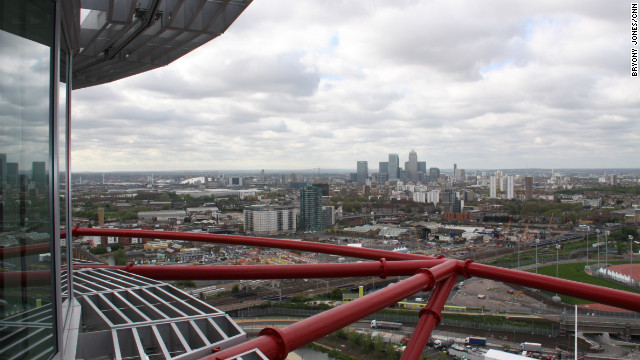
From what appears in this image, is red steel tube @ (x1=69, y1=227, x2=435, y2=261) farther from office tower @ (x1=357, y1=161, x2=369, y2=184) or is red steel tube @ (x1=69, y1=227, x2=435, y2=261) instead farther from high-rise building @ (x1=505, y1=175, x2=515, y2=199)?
office tower @ (x1=357, y1=161, x2=369, y2=184)

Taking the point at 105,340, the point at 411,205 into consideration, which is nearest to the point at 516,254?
the point at 105,340

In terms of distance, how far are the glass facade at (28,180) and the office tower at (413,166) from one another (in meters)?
46.5

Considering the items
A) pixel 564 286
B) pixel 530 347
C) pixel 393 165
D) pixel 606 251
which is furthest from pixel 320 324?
pixel 393 165

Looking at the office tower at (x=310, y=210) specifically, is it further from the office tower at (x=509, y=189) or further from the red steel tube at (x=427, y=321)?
the office tower at (x=509, y=189)

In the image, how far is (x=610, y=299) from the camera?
119 cm

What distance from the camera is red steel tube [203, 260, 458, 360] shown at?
0.72 meters

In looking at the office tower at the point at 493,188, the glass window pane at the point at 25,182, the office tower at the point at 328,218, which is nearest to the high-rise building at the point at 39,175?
the glass window pane at the point at 25,182

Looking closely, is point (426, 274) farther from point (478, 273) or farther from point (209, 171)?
point (209, 171)

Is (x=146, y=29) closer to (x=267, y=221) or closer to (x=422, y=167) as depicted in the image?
(x=267, y=221)

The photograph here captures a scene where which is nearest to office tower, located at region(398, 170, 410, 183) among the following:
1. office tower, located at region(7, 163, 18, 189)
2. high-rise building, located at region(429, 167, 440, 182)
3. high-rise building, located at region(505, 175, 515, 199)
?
high-rise building, located at region(429, 167, 440, 182)

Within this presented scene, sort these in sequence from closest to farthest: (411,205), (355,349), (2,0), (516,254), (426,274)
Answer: (2,0) < (426,274) < (355,349) < (516,254) < (411,205)

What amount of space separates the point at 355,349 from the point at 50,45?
4083 millimetres

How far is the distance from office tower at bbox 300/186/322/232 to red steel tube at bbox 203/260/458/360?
14.3m

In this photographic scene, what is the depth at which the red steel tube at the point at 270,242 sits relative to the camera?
1.64 m
